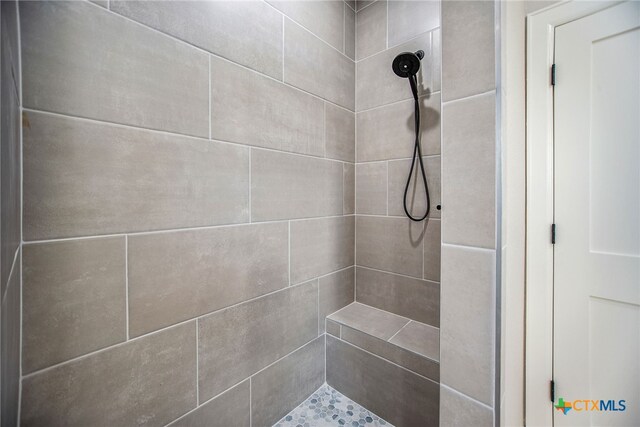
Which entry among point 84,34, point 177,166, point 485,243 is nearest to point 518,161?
point 485,243

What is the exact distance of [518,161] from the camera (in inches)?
40.5

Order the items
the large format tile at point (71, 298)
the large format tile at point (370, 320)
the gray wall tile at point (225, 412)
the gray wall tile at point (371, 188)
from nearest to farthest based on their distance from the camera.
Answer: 1. the large format tile at point (71, 298)
2. the gray wall tile at point (225, 412)
3. the large format tile at point (370, 320)
4. the gray wall tile at point (371, 188)

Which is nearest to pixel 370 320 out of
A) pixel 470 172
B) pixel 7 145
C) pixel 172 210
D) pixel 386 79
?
pixel 470 172

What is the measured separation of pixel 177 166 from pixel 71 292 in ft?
1.49

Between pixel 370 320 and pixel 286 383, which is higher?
pixel 370 320

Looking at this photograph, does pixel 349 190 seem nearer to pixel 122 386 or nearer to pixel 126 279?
pixel 126 279

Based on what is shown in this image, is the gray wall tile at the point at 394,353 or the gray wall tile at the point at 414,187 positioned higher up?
the gray wall tile at the point at 414,187

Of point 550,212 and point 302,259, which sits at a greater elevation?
point 550,212

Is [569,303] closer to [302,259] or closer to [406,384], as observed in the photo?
[406,384]

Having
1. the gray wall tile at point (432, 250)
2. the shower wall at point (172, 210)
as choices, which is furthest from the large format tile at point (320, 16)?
the gray wall tile at point (432, 250)

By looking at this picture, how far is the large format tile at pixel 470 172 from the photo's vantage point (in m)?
0.73

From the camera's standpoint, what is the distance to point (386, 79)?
1560mm

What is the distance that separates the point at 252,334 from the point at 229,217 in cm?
51

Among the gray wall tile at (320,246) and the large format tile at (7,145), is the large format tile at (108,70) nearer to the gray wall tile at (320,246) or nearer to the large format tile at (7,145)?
the large format tile at (7,145)
